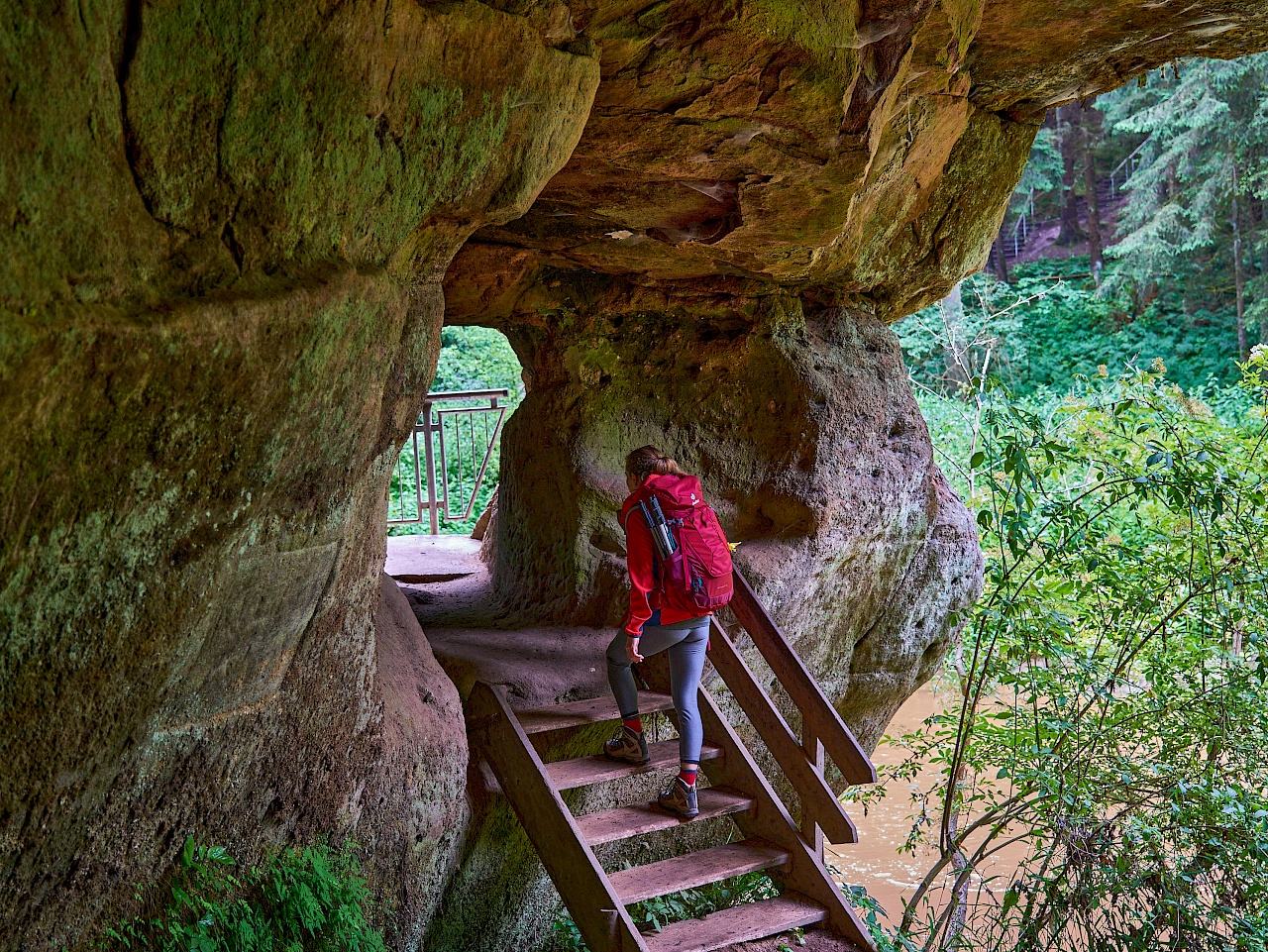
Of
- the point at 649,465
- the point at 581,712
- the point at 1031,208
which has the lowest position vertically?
the point at 581,712

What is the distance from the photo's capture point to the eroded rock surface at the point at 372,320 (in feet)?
8.49

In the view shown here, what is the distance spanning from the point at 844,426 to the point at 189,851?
454cm

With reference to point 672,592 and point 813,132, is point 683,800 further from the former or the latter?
point 813,132

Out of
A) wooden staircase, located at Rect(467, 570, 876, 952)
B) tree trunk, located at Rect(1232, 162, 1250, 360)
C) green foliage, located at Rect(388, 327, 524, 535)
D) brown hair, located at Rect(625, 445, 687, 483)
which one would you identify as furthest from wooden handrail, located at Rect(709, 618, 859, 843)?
tree trunk, located at Rect(1232, 162, 1250, 360)

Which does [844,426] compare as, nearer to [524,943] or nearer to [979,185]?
[979,185]

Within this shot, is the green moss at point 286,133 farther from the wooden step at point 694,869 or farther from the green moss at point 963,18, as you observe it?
the wooden step at point 694,869

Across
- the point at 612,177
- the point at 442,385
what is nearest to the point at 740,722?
the point at 612,177

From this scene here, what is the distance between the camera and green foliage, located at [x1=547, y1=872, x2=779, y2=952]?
591 cm

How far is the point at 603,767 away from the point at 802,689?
1.13 meters

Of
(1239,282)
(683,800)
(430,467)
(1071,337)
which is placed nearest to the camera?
(683,800)

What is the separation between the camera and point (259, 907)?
12.7 ft

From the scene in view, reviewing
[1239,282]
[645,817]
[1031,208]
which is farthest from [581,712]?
[1031,208]

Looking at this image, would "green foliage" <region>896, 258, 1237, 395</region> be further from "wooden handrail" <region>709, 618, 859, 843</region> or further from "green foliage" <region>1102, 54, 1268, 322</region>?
"wooden handrail" <region>709, 618, 859, 843</region>

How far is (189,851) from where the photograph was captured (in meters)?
3.61
